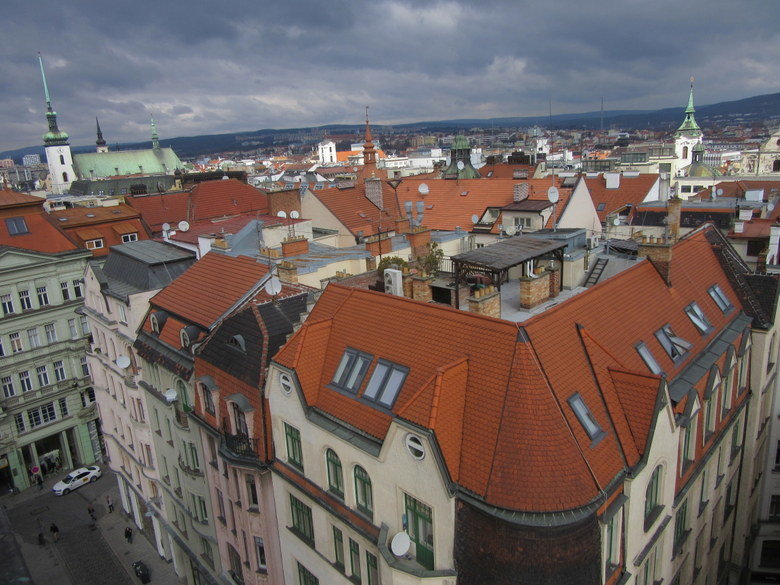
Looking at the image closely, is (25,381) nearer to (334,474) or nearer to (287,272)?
(287,272)

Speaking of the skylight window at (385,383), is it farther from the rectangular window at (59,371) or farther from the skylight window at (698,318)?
the rectangular window at (59,371)

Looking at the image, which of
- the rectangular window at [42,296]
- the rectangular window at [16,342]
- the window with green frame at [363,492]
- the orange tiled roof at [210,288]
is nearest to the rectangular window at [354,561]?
the window with green frame at [363,492]

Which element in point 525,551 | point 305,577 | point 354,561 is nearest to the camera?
point 525,551

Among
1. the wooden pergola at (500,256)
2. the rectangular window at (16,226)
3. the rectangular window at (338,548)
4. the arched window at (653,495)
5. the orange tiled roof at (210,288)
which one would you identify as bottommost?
the rectangular window at (338,548)

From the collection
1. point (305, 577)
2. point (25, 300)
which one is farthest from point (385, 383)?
point (25, 300)

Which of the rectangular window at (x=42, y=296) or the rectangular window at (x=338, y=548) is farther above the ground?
the rectangular window at (x=42, y=296)
